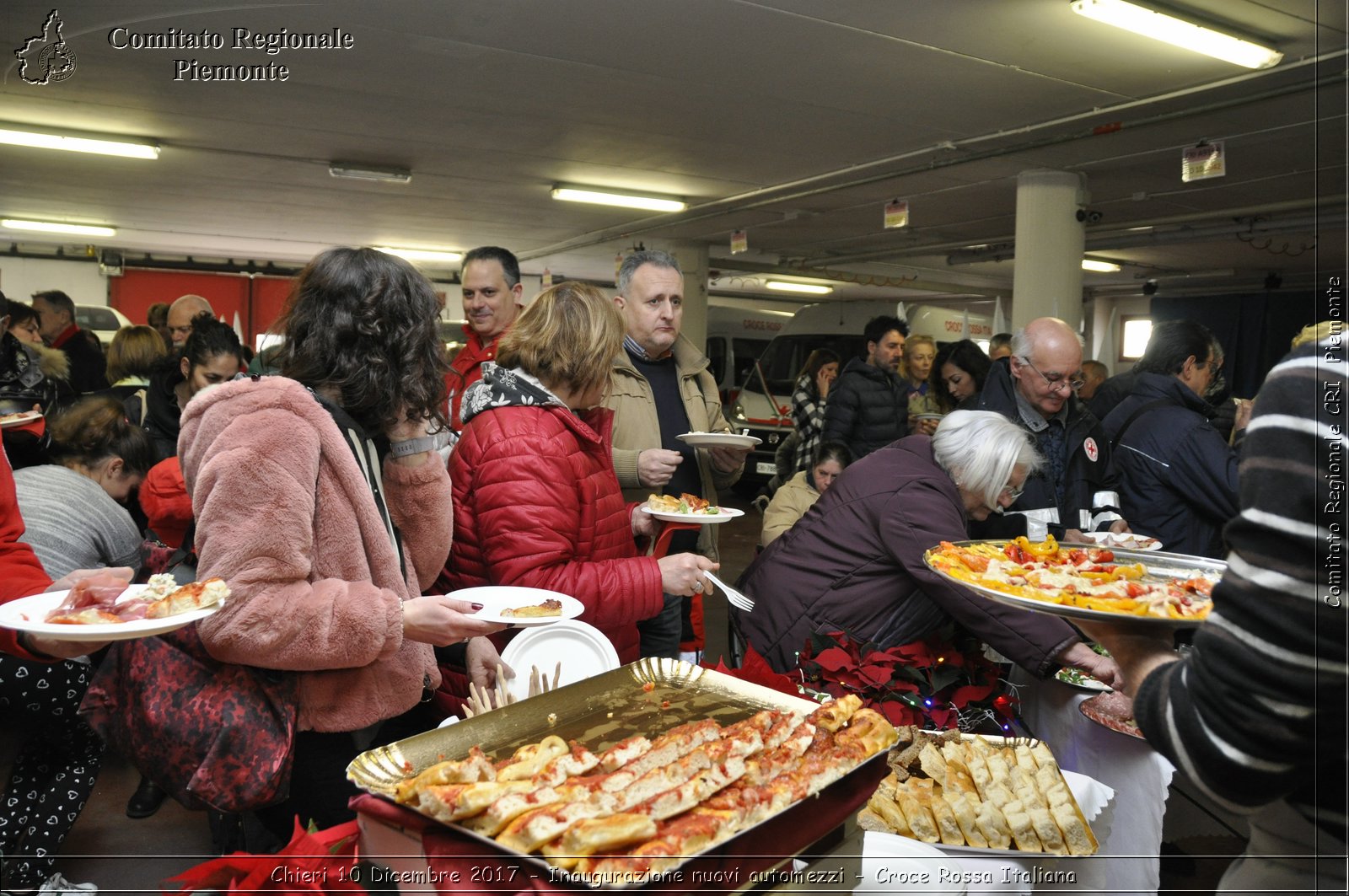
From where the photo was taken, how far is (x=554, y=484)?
2.24 m

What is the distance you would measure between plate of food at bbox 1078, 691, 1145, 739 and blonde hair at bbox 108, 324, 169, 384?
527 centimetres

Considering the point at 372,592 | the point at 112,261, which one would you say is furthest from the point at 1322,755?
the point at 112,261

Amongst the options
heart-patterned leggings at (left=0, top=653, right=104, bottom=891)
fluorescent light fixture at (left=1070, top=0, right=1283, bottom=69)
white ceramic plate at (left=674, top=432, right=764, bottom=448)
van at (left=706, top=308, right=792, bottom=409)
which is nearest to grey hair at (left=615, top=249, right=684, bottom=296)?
white ceramic plate at (left=674, top=432, right=764, bottom=448)

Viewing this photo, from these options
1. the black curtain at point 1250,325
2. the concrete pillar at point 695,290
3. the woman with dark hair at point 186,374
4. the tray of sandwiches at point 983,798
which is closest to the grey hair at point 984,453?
the tray of sandwiches at point 983,798

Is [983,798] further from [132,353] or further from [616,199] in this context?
[616,199]

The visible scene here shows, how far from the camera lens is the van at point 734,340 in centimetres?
1547

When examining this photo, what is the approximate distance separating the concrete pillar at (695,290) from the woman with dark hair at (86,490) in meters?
10.1

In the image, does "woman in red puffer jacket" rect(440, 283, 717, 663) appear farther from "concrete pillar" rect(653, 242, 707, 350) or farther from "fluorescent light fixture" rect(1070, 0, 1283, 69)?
"concrete pillar" rect(653, 242, 707, 350)

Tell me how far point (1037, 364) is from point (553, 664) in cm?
269

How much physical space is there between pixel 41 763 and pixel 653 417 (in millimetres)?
2278

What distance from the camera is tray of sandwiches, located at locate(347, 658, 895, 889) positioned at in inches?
44.4

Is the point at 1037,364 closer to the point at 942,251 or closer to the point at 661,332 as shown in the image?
the point at 661,332

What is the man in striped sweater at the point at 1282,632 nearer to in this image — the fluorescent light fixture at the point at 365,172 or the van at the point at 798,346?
the fluorescent light fixture at the point at 365,172

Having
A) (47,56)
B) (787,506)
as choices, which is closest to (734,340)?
(787,506)
